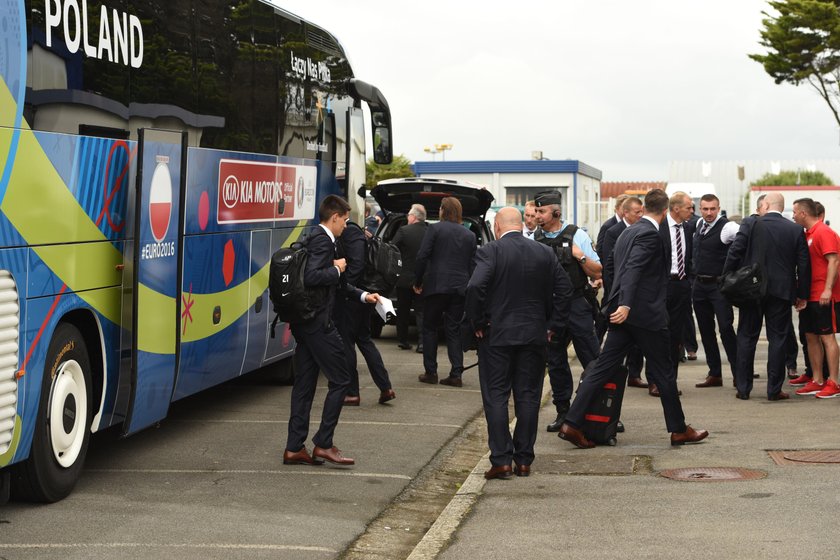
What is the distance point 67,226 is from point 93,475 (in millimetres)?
1896

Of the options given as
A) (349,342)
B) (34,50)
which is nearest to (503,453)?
(349,342)

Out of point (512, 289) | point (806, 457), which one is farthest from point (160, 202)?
point (806, 457)

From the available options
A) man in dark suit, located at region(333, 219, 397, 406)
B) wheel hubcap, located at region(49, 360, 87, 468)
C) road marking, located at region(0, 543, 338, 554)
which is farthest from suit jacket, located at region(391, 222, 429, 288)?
road marking, located at region(0, 543, 338, 554)

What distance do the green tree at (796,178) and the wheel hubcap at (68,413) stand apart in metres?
76.8

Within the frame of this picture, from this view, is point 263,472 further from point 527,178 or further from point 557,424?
point 527,178

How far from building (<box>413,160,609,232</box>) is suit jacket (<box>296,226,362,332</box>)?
37135 millimetres

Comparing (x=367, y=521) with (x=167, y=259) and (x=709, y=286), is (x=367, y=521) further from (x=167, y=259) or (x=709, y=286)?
(x=709, y=286)

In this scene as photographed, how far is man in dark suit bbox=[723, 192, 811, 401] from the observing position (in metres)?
12.3

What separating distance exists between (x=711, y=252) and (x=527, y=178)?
3482 centimetres

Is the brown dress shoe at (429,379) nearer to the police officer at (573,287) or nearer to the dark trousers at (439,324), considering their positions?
the dark trousers at (439,324)

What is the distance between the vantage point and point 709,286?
1381 cm

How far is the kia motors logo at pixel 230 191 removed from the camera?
421 inches

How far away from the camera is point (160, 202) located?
8961 mm

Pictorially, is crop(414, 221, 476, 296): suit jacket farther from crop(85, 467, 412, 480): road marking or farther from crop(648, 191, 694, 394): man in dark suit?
crop(85, 467, 412, 480): road marking
